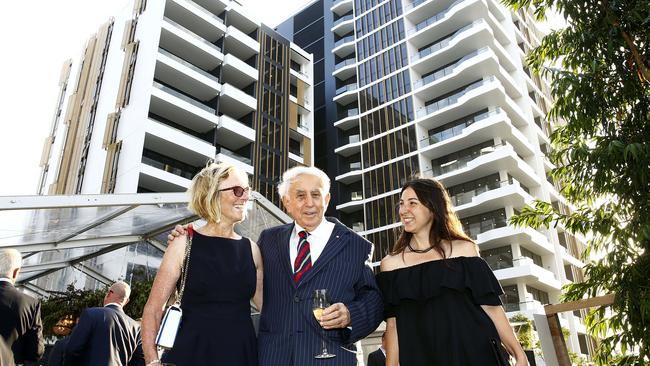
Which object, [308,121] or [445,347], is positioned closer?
[445,347]

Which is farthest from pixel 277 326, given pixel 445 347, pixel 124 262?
pixel 124 262

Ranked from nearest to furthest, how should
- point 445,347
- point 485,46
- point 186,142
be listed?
point 445,347
point 186,142
point 485,46

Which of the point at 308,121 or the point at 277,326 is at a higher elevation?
the point at 308,121

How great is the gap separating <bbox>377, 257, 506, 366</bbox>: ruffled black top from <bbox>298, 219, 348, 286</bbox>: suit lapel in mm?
526

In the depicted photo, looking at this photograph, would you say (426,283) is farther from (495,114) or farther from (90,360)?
(495,114)

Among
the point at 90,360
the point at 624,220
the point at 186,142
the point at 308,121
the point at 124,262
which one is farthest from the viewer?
the point at 308,121

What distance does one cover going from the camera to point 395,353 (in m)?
3.11

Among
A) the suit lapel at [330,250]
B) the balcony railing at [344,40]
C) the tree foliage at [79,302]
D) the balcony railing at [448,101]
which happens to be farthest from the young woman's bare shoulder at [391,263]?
the balcony railing at [344,40]

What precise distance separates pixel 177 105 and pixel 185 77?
9.71 ft

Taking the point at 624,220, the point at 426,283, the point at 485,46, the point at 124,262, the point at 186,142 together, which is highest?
the point at 485,46

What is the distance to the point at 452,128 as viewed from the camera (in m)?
39.3

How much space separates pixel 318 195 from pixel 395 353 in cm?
117

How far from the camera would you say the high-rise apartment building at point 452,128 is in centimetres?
3544

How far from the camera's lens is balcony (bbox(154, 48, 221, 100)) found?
105 ft
